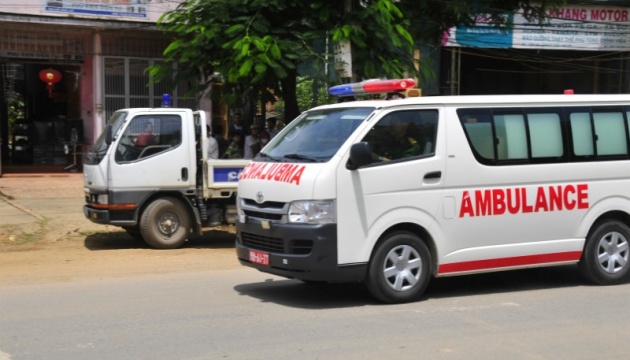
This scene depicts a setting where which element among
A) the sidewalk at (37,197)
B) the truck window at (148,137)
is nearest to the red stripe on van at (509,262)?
the truck window at (148,137)

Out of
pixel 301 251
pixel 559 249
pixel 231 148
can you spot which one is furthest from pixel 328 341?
pixel 231 148

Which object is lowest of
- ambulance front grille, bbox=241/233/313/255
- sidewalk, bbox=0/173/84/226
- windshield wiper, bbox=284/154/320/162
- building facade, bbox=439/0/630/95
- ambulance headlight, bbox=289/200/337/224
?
sidewalk, bbox=0/173/84/226

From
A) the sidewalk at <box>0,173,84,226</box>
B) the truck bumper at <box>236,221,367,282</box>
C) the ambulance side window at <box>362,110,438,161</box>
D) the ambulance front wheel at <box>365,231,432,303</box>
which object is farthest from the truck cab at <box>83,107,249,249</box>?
the ambulance front wheel at <box>365,231,432,303</box>

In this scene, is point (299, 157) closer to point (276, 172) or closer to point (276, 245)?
point (276, 172)

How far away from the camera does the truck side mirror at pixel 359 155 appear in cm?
702

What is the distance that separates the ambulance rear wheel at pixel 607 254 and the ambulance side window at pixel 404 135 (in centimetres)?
237

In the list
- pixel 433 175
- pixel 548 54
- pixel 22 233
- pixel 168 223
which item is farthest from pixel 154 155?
pixel 548 54

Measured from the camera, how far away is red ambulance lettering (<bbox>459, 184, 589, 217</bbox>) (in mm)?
7711

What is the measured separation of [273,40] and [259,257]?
5.37 metres

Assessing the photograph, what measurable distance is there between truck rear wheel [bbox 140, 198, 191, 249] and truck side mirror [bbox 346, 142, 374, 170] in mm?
5068

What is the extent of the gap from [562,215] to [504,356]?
285 cm

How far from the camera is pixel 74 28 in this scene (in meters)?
18.4

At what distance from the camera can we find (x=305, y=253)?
7.10 metres

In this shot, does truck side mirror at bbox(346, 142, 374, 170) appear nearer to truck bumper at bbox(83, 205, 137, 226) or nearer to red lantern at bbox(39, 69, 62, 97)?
truck bumper at bbox(83, 205, 137, 226)
